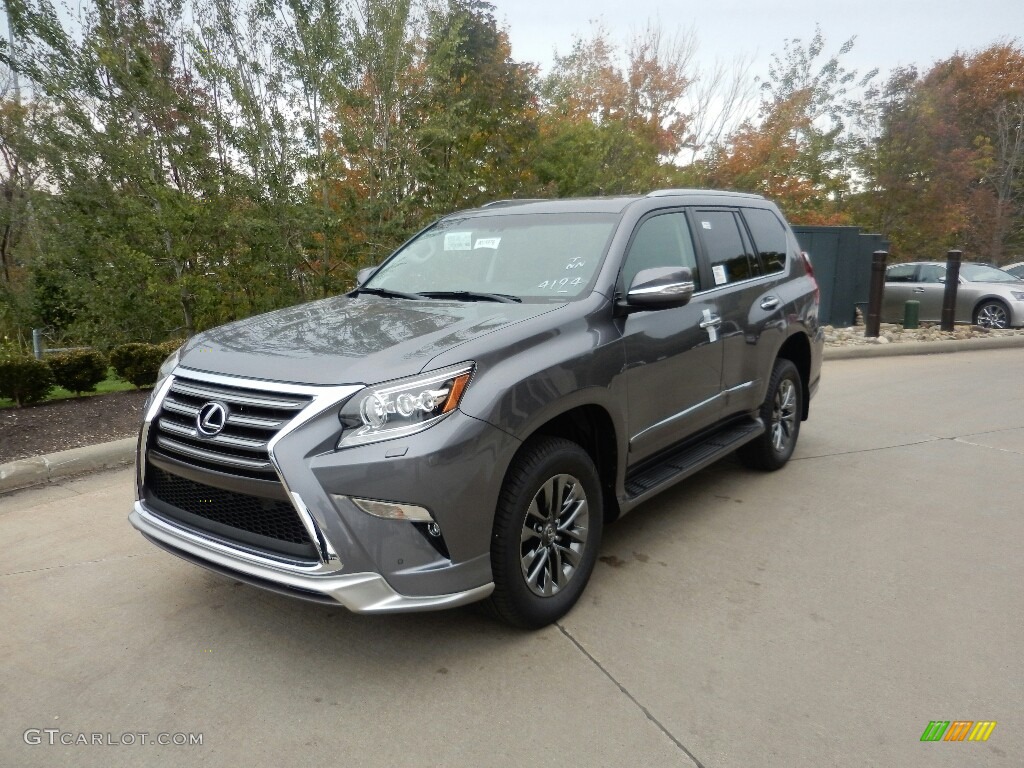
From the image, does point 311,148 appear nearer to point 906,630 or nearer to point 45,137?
point 45,137

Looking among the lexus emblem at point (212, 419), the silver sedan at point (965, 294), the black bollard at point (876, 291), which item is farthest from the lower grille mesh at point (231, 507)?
the silver sedan at point (965, 294)

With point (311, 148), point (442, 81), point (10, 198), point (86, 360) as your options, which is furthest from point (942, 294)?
point (10, 198)

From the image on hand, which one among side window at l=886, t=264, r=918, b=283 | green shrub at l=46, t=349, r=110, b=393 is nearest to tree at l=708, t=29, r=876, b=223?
side window at l=886, t=264, r=918, b=283

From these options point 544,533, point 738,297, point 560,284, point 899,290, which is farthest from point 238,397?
point 899,290

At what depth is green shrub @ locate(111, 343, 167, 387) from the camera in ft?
23.0

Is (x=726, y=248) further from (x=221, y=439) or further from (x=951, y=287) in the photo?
(x=951, y=287)

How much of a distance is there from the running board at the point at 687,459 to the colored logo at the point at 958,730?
1.51 m

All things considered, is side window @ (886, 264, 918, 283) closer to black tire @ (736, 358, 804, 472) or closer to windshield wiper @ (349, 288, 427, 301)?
black tire @ (736, 358, 804, 472)

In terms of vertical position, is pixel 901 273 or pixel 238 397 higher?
pixel 238 397

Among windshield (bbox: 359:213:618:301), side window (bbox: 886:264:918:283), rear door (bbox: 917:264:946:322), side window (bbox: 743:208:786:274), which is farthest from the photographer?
side window (bbox: 886:264:918:283)

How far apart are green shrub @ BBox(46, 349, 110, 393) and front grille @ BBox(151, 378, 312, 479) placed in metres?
4.54

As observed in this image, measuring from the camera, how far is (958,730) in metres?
2.55

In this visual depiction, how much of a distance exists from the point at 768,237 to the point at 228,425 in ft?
13.0

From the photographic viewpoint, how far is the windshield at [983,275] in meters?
14.6
